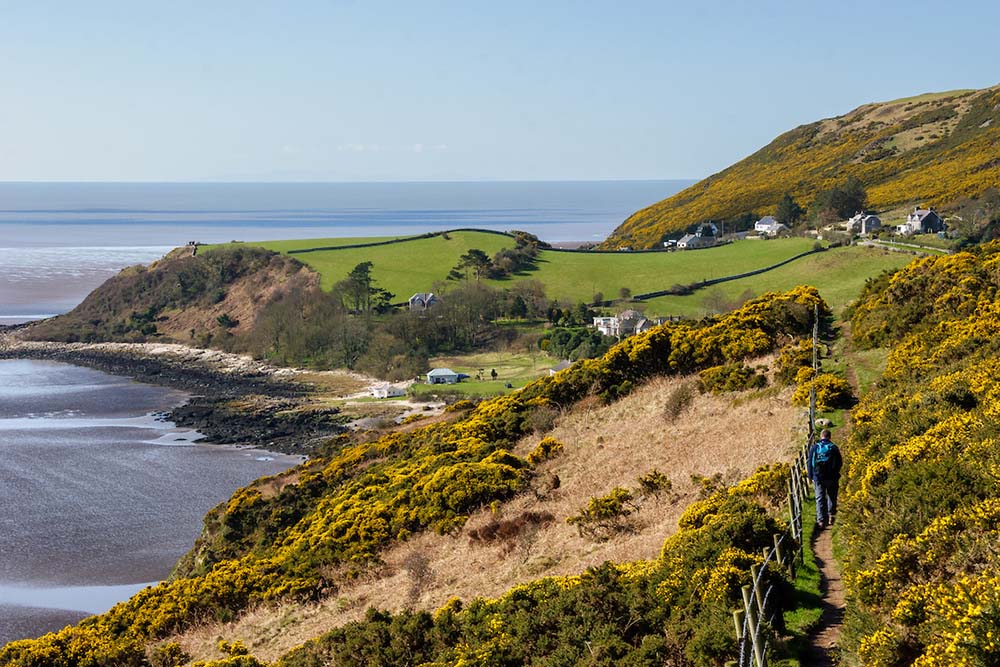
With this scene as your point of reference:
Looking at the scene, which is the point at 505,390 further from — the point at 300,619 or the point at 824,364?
the point at 300,619

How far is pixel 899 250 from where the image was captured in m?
77.0

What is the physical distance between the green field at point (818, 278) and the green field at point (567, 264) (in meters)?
5.83

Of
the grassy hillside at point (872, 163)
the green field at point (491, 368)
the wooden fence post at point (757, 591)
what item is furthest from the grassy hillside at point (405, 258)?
the wooden fence post at point (757, 591)

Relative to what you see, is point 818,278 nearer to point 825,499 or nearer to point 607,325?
point 607,325

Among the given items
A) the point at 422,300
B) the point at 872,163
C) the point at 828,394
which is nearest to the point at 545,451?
the point at 828,394

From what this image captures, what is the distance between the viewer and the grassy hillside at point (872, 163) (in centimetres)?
11600

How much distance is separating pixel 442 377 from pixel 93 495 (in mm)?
36304

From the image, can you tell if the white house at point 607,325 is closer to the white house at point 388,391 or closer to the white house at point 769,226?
the white house at point 388,391

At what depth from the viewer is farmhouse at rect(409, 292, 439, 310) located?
107 metres

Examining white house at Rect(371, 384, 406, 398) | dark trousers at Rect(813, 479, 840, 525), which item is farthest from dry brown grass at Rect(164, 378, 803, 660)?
white house at Rect(371, 384, 406, 398)

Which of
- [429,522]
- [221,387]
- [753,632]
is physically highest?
[753,632]

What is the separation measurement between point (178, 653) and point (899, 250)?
70118 millimetres

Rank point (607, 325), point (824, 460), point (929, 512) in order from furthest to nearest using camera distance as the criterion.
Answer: point (607, 325), point (824, 460), point (929, 512)

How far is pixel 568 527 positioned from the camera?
21.4 m
